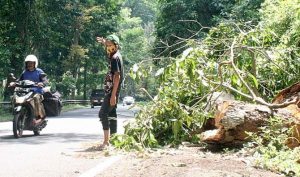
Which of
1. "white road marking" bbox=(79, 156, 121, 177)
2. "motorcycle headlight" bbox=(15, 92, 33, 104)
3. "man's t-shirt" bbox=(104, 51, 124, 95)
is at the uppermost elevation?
"man's t-shirt" bbox=(104, 51, 124, 95)

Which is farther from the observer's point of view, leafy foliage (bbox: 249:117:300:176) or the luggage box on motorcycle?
the luggage box on motorcycle

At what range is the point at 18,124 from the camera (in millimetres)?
9711

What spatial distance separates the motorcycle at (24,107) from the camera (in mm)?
9641

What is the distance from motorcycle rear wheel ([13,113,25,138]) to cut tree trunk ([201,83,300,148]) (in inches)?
170

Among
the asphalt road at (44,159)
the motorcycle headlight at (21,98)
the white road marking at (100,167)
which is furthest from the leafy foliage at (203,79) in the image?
the motorcycle headlight at (21,98)

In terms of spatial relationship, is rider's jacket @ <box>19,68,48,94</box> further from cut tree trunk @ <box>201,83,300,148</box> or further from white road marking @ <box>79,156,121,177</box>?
cut tree trunk @ <box>201,83,300,148</box>

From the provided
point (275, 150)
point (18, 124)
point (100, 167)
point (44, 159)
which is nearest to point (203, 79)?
point (275, 150)

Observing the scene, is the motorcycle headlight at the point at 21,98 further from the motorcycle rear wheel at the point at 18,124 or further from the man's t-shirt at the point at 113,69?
the man's t-shirt at the point at 113,69

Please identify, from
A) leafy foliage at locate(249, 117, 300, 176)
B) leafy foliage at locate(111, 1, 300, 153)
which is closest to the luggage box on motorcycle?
leafy foliage at locate(111, 1, 300, 153)

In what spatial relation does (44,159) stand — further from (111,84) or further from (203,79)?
(203,79)

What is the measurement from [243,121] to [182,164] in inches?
54.1

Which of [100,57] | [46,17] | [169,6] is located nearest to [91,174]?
[46,17]

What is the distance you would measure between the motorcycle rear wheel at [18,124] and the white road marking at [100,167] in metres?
3.65

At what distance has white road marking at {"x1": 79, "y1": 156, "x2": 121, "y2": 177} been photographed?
534cm
